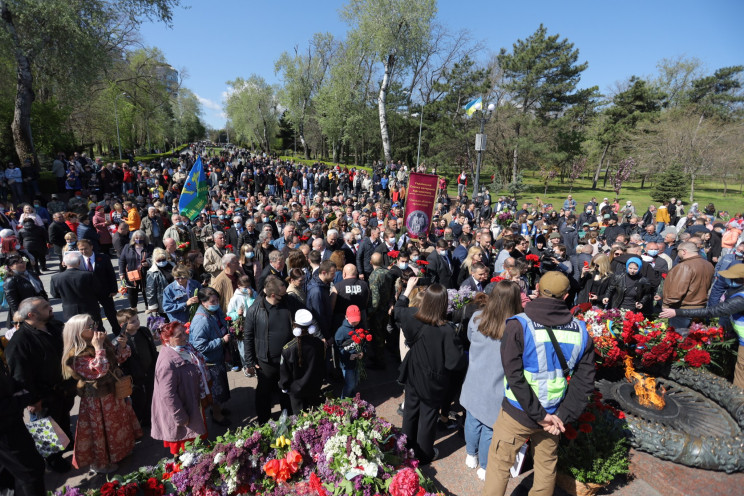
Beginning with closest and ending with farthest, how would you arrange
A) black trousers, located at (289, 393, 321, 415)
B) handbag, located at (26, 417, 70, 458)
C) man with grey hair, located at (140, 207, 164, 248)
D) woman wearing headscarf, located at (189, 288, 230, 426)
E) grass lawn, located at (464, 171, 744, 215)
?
handbag, located at (26, 417, 70, 458), black trousers, located at (289, 393, 321, 415), woman wearing headscarf, located at (189, 288, 230, 426), man with grey hair, located at (140, 207, 164, 248), grass lawn, located at (464, 171, 744, 215)

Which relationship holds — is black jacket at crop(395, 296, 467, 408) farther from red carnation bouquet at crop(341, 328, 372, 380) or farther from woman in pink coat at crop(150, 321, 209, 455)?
woman in pink coat at crop(150, 321, 209, 455)

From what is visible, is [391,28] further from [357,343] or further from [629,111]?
[357,343]

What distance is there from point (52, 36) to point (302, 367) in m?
22.1

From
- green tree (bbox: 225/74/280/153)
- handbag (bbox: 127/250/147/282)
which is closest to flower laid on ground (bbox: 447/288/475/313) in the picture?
handbag (bbox: 127/250/147/282)

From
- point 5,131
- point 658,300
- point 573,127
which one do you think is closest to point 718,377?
point 658,300

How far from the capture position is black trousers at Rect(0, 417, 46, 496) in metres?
3.26

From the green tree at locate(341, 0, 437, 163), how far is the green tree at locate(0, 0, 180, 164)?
16.6 m

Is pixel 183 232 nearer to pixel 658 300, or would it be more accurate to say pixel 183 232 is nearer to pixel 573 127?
pixel 658 300

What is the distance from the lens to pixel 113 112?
36.8m

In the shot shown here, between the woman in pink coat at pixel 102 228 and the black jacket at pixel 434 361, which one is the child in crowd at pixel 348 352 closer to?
the black jacket at pixel 434 361

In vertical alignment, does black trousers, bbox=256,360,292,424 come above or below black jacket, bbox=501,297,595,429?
below

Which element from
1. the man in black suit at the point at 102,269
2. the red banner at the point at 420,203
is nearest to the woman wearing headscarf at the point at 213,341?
the man in black suit at the point at 102,269

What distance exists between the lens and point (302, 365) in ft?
13.4

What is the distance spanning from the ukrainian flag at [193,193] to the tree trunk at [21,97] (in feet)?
41.4
